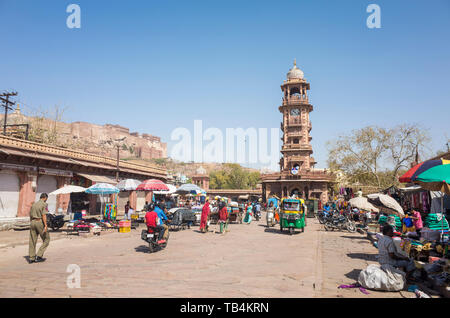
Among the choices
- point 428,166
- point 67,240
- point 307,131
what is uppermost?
point 307,131

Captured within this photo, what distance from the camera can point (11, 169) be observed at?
54.7 ft

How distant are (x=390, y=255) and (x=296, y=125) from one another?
156ft

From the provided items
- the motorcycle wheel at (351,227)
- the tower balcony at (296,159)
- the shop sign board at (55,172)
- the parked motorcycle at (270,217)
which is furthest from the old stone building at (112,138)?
the motorcycle wheel at (351,227)

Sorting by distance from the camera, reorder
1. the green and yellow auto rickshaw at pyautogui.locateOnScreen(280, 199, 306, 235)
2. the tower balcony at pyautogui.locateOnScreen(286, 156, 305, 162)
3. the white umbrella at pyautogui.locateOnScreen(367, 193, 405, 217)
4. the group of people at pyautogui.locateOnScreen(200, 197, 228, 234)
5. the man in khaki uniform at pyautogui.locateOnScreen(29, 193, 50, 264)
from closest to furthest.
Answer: the man in khaki uniform at pyautogui.locateOnScreen(29, 193, 50, 264) < the white umbrella at pyautogui.locateOnScreen(367, 193, 405, 217) < the group of people at pyautogui.locateOnScreen(200, 197, 228, 234) < the green and yellow auto rickshaw at pyautogui.locateOnScreen(280, 199, 306, 235) < the tower balcony at pyautogui.locateOnScreen(286, 156, 305, 162)

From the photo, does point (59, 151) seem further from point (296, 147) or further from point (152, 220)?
point (296, 147)

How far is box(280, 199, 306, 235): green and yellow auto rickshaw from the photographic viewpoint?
46.3 ft

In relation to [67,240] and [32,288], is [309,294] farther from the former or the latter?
[67,240]

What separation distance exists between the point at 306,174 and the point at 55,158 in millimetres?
38339

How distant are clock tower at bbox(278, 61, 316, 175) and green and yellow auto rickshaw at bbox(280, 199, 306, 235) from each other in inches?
1411

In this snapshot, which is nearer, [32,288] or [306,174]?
[32,288]

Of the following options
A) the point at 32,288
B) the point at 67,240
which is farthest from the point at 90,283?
the point at 67,240

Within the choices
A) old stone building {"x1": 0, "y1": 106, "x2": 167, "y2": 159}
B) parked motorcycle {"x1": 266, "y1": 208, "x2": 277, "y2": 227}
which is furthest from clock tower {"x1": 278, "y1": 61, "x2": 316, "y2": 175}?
old stone building {"x1": 0, "y1": 106, "x2": 167, "y2": 159}

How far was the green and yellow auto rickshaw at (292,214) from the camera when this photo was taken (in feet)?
46.3

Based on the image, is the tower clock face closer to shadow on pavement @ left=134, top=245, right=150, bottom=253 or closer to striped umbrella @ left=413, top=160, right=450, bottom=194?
shadow on pavement @ left=134, top=245, right=150, bottom=253
